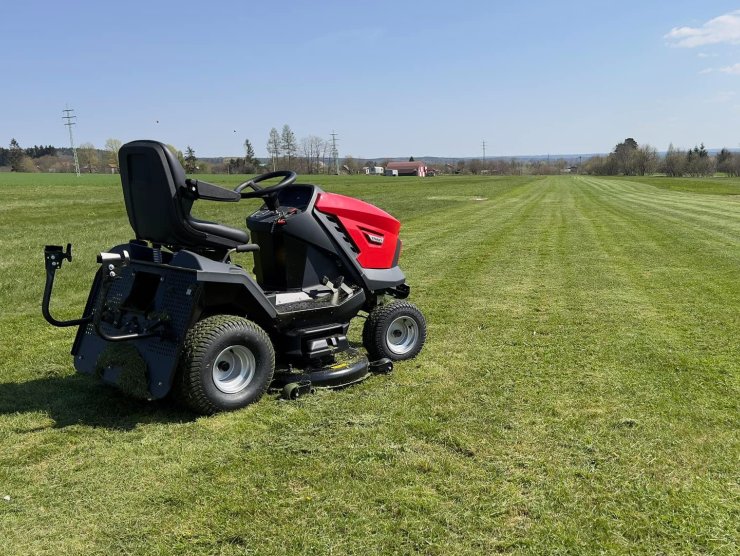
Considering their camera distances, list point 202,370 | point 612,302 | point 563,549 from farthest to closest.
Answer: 1. point 612,302
2. point 202,370
3. point 563,549

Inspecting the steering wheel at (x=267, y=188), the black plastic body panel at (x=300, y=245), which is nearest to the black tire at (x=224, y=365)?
the black plastic body panel at (x=300, y=245)

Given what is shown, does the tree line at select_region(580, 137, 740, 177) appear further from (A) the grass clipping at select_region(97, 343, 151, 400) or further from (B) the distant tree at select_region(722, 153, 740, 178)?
(A) the grass clipping at select_region(97, 343, 151, 400)

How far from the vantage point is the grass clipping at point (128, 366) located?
392cm

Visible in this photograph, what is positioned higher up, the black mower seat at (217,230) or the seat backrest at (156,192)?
the seat backrest at (156,192)

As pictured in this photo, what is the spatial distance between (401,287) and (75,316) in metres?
3.94

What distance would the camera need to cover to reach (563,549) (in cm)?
271

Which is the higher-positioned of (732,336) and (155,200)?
(155,200)

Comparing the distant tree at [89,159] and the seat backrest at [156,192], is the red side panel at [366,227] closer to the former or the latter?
the seat backrest at [156,192]

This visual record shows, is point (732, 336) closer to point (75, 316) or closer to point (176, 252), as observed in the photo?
point (176, 252)

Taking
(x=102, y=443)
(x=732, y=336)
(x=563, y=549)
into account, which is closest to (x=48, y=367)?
(x=102, y=443)

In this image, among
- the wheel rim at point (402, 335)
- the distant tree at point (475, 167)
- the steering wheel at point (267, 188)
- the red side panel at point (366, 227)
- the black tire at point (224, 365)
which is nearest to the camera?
the black tire at point (224, 365)

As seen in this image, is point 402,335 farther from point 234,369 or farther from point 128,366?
point 128,366

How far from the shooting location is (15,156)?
379 feet

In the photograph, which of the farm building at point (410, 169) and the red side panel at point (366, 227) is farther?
the farm building at point (410, 169)
